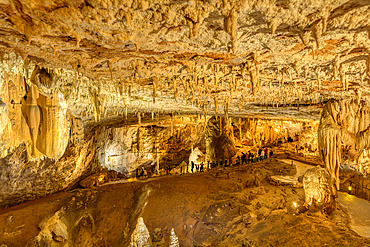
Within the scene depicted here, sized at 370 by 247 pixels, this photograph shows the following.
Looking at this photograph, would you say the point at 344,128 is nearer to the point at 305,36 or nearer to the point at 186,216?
the point at 305,36

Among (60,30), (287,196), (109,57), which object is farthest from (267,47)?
(287,196)

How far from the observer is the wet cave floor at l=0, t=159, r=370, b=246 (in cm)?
675

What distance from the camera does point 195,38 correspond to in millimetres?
2945

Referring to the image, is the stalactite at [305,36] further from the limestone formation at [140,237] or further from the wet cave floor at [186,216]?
the limestone formation at [140,237]

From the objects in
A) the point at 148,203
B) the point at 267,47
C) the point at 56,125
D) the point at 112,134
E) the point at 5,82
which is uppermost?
the point at 267,47

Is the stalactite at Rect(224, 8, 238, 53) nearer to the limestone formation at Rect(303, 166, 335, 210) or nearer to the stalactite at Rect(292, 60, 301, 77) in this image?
the stalactite at Rect(292, 60, 301, 77)

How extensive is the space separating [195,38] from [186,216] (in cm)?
866

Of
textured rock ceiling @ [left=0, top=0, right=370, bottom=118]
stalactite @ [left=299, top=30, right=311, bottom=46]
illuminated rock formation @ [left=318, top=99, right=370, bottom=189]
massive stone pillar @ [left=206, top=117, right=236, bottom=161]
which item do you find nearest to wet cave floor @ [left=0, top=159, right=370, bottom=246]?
illuminated rock formation @ [left=318, top=99, right=370, bottom=189]

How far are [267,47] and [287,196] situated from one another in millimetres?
8626

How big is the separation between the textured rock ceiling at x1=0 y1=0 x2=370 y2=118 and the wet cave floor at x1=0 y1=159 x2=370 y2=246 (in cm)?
496

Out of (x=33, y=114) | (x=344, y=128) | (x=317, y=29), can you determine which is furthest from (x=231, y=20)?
(x=344, y=128)

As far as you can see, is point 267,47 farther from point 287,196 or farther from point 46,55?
point 287,196

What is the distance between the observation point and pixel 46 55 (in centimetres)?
379

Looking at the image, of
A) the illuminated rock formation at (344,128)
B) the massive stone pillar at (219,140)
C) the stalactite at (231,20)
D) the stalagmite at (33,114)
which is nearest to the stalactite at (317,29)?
the stalactite at (231,20)
